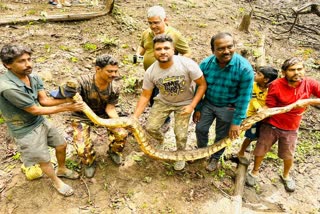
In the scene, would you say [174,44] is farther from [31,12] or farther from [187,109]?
[31,12]

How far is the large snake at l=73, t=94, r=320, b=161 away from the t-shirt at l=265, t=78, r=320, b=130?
0.31 feet

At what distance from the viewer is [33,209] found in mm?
4031

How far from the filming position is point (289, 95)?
13.5 feet

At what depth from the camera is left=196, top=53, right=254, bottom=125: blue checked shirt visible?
12.5 ft

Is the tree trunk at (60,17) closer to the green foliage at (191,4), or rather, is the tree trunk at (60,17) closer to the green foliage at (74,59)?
the green foliage at (74,59)

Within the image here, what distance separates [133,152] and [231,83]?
6.94 ft

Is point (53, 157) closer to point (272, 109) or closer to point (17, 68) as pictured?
point (17, 68)

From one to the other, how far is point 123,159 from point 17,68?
7.36 feet

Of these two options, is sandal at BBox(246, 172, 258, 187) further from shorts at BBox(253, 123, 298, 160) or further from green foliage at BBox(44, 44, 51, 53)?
green foliage at BBox(44, 44, 51, 53)

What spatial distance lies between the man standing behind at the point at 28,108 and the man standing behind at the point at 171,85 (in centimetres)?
110

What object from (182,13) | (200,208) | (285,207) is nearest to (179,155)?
(200,208)

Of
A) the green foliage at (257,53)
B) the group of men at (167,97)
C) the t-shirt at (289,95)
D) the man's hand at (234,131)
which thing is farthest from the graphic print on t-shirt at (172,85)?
the green foliage at (257,53)

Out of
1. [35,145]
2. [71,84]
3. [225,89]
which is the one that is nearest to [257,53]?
[225,89]

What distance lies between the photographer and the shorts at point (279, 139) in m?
4.36
